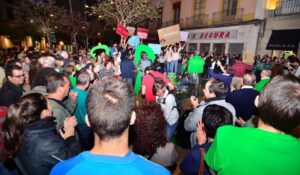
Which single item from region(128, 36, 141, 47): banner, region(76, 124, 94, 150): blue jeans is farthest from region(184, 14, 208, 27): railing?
region(76, 124, 94, 150): blue jeans

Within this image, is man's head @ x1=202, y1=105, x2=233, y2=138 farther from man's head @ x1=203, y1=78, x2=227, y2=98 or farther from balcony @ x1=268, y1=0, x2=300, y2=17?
balcony @ x1=268, y1=0, x2=300, y2=17

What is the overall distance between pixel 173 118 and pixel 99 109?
2794 millimetres

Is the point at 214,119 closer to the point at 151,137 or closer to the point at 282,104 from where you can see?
the point at 151,137

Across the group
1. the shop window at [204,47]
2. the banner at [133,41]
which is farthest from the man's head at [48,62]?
the shop window at [204,47]

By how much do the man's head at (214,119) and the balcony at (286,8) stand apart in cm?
1719

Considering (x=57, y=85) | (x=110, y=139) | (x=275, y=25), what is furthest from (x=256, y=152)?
(x=275, y=25)

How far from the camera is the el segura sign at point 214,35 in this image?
21086 millimetres

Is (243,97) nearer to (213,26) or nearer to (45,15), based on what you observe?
(213,26)

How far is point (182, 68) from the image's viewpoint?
41.3 ft

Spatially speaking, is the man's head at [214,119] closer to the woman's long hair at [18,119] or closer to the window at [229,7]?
the woman's long hair at [18,119]

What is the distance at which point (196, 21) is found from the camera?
25969 millimetres

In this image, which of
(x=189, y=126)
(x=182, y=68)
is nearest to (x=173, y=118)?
(x=189, y=126)

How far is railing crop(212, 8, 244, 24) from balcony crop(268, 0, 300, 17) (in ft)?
10.0

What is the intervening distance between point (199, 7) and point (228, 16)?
493cm
